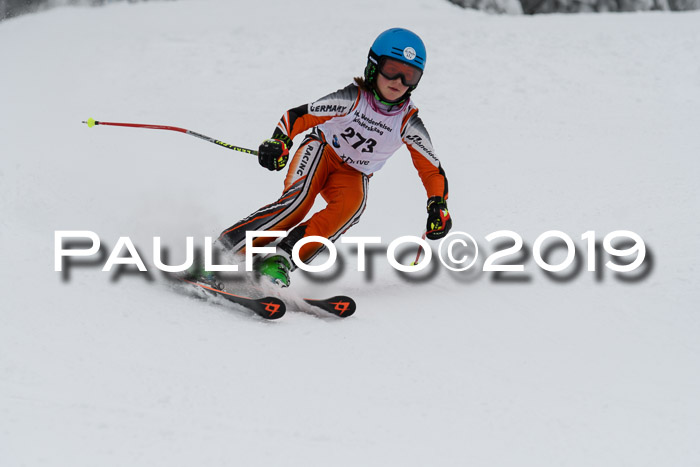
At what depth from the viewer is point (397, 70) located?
3.57m

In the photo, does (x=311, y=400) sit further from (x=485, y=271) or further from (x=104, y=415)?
(x=485, y=271)

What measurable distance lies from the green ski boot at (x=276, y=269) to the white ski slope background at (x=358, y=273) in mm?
239

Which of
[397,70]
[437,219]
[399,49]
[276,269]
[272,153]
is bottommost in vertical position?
[276,269]

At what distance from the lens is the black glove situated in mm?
3828

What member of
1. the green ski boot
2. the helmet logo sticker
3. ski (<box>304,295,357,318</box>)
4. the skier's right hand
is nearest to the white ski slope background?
ski (<box>304,295,357,318</box>)

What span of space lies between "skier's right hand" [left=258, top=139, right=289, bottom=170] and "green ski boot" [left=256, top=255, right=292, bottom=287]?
49 centimetres

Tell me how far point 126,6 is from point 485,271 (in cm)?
897

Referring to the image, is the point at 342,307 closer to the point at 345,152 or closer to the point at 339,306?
the point at 339,306

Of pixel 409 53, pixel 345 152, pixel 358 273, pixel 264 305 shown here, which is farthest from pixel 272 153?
pixel 358 273

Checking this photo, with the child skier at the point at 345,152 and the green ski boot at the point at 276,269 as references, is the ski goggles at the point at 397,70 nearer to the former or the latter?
the child skier at the point at 345,152

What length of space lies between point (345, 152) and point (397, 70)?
Answer: 572 mm

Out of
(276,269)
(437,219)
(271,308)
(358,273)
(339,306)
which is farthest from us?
(358,273)

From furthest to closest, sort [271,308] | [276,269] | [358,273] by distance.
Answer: [358,273] → [276,269] → [271,308]

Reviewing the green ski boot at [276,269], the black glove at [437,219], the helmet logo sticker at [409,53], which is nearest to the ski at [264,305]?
the green ski boot at [276,269]
